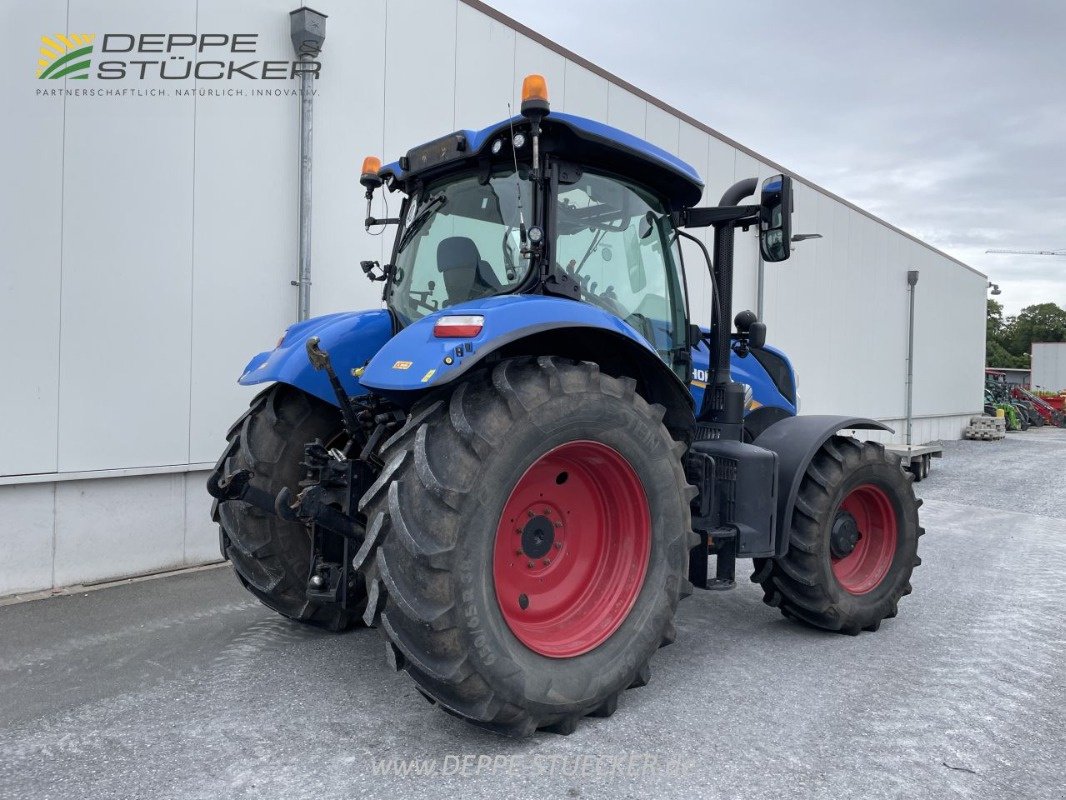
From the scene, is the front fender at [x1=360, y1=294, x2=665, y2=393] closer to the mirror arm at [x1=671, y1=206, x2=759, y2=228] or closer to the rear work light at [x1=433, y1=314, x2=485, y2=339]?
the rear work light at [x1=433, y1=314, x2=485, y2=339]

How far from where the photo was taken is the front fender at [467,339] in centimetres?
259

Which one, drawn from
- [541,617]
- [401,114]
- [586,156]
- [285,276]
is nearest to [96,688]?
[541,617]

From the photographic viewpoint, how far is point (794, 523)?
158 inches

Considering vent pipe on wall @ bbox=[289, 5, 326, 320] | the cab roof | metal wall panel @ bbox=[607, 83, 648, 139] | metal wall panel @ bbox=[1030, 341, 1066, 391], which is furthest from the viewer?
metal wall panel @ bbox=[1030, 341, 1066, 391]

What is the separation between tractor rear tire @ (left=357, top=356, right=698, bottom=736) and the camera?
100 inches

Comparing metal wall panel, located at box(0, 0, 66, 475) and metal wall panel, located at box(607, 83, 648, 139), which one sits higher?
metal wall panel, located at box(607, 83, 648, 139)

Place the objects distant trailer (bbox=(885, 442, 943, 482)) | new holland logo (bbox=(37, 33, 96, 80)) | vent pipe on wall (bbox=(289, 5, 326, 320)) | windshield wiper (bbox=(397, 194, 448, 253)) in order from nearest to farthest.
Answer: windshield wiper (bbox=(397, 194, 448, 253))
new holland logo (bbox=(37, 33, 96, 80))
vent pipe on wall (bbox=(289, 5, 326, 320))
distant trailer (bbox=(885, 442, 943, 482))

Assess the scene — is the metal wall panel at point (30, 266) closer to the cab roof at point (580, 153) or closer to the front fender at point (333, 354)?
the front fender at point (333, 354)

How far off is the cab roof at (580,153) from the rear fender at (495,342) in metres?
0.66

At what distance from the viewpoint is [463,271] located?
3527mm

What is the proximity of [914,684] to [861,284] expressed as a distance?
13.3 meters

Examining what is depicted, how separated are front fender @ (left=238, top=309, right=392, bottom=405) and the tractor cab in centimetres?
16

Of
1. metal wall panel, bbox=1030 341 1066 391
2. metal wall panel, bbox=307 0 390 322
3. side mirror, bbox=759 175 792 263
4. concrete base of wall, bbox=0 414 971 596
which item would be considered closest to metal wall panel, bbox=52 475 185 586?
concrete base of wall, bbox=0 414 971 596

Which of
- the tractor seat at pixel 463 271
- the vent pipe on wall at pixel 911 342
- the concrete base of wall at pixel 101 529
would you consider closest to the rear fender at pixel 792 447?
the tractor seat at pixel 463 271
